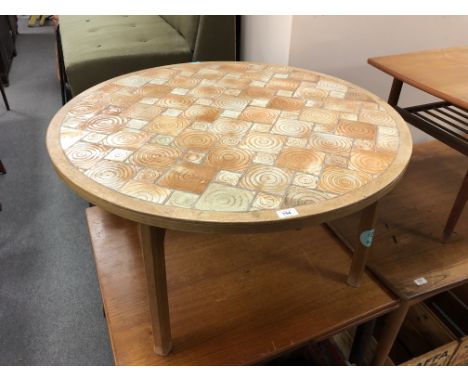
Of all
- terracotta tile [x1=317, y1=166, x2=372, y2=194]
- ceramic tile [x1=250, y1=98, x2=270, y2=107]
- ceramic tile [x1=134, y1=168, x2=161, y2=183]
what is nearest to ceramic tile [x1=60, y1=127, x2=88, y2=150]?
ceramic tile [x1=134, y1=168, x2=161, y2=183]

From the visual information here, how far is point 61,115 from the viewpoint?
97 cm

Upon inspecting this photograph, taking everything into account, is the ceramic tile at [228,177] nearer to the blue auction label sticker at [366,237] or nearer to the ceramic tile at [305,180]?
the ceramic tile at [305,180]

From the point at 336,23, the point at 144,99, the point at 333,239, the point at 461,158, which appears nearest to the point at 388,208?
the point at 333,239

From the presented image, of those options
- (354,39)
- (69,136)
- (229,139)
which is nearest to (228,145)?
(229,139)

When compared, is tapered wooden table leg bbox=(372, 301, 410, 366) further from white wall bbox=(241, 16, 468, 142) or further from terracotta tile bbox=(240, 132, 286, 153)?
white wall bbox=(241, 16, 468, 142)

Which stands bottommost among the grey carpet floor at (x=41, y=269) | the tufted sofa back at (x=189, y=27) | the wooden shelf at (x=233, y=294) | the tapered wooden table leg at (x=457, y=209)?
the grey carpet floor at (x=41, y=269)

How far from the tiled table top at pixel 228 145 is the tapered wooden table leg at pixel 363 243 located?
14cm

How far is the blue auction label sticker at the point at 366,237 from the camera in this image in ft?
3.05

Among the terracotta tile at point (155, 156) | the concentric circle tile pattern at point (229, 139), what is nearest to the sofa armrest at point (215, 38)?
the concentric circle tile pattern at point (229, 139)

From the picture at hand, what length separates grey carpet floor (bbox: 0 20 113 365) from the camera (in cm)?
126

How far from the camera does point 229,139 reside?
89cm

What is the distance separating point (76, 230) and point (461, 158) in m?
1.72

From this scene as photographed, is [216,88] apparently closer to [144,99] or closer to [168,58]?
[144,99]

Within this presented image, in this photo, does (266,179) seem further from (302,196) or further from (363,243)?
(363,243)
